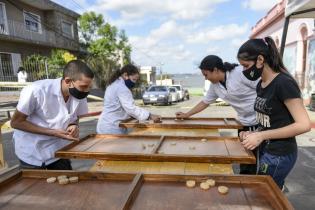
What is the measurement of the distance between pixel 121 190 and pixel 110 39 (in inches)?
883

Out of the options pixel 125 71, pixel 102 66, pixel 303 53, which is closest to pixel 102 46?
pixel 102 66

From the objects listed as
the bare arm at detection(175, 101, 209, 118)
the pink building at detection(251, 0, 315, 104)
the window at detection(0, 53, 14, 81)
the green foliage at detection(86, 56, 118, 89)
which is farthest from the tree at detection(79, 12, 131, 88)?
the bare arm at detection(175, 101, 209, 118)

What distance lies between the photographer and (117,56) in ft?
77.1

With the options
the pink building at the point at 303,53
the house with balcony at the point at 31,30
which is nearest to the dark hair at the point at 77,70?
the pink building at the point at 303,53

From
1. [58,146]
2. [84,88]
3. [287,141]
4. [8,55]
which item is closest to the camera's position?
[287,141]

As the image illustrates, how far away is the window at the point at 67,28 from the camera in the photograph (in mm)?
→ 23500

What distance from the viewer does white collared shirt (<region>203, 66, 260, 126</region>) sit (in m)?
3.32

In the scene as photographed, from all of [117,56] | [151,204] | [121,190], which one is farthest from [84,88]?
[117,56]

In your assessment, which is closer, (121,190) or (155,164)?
(121,190)

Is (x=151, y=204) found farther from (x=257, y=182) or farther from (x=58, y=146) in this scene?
(x=58, y=146)

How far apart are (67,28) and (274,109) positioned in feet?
79.4

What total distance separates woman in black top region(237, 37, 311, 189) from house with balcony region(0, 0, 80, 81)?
1717cm

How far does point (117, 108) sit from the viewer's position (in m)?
3.76

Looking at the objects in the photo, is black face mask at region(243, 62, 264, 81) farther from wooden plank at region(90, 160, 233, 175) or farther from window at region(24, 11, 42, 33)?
window at region(24, 11, 42, 33)
